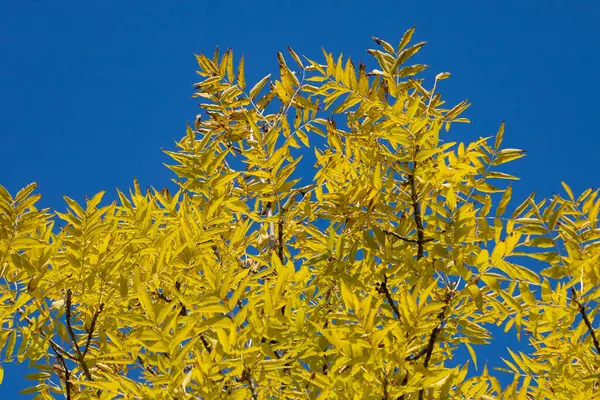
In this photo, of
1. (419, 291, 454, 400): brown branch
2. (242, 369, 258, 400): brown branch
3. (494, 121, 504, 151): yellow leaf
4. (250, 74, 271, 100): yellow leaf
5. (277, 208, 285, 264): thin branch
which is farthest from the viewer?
(250, 74, 271, 100): yellow leaf

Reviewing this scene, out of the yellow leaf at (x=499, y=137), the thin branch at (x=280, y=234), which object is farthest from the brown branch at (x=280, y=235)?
the yellow leaf at (x=499, y=137)

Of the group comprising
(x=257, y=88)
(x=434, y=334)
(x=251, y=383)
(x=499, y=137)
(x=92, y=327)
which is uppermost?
(x=257, y=88)

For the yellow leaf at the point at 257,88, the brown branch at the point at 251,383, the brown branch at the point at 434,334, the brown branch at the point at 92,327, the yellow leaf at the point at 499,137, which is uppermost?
the yellow leaf at the point at 257,88

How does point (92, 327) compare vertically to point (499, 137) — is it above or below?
below

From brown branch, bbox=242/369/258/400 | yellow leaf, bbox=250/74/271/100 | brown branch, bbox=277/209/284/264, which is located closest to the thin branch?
brown branch, bbox=277/209/284/264

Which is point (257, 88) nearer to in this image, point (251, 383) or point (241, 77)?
point (241, 77)

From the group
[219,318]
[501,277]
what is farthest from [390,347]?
[219,318]

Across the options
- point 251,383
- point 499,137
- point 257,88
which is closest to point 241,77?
point 257,88

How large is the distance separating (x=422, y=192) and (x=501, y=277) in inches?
16.0

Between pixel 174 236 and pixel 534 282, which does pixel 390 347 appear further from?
pixel 174 236

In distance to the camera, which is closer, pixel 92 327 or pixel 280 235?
pixel 92 327

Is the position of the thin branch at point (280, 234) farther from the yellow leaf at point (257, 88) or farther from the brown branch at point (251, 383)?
the brown branch at point (251, 383)

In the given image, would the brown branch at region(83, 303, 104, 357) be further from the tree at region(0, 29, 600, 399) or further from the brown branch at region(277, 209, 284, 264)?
the brown branch at region(277, 209, 284, 264)

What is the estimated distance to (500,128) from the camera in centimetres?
226
